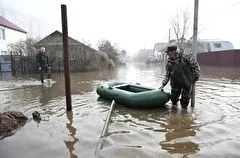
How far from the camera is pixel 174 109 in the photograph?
719cm

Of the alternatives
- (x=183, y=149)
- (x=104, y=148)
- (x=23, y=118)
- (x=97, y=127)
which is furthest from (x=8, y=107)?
(x=183, y=149)

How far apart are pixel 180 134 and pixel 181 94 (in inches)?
86.4

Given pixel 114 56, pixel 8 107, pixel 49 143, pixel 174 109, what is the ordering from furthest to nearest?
pixel 114 56
pixel 8 107
pixel 174 109
pixel 49 143

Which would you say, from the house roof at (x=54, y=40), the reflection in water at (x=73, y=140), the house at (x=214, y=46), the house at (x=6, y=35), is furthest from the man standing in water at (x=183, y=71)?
the house at (x=214, y=46)

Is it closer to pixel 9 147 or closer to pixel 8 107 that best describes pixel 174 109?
pixel 9 147

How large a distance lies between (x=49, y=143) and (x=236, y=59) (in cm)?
2685

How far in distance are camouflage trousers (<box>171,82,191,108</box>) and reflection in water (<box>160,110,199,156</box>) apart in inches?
15.4

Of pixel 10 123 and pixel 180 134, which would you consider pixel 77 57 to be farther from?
pixel 180 134

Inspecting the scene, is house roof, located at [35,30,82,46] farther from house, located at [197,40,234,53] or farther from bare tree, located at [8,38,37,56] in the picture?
house, located at [197,40,234,53]

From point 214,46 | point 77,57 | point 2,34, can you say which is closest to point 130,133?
point 77,57

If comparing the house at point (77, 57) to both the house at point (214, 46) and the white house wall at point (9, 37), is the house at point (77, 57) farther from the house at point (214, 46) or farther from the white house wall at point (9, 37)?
the house at point (214, 46)

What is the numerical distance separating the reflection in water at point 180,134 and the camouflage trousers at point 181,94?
390 mm

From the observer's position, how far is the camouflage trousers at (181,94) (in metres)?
6.98

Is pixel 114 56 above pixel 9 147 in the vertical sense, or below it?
above
